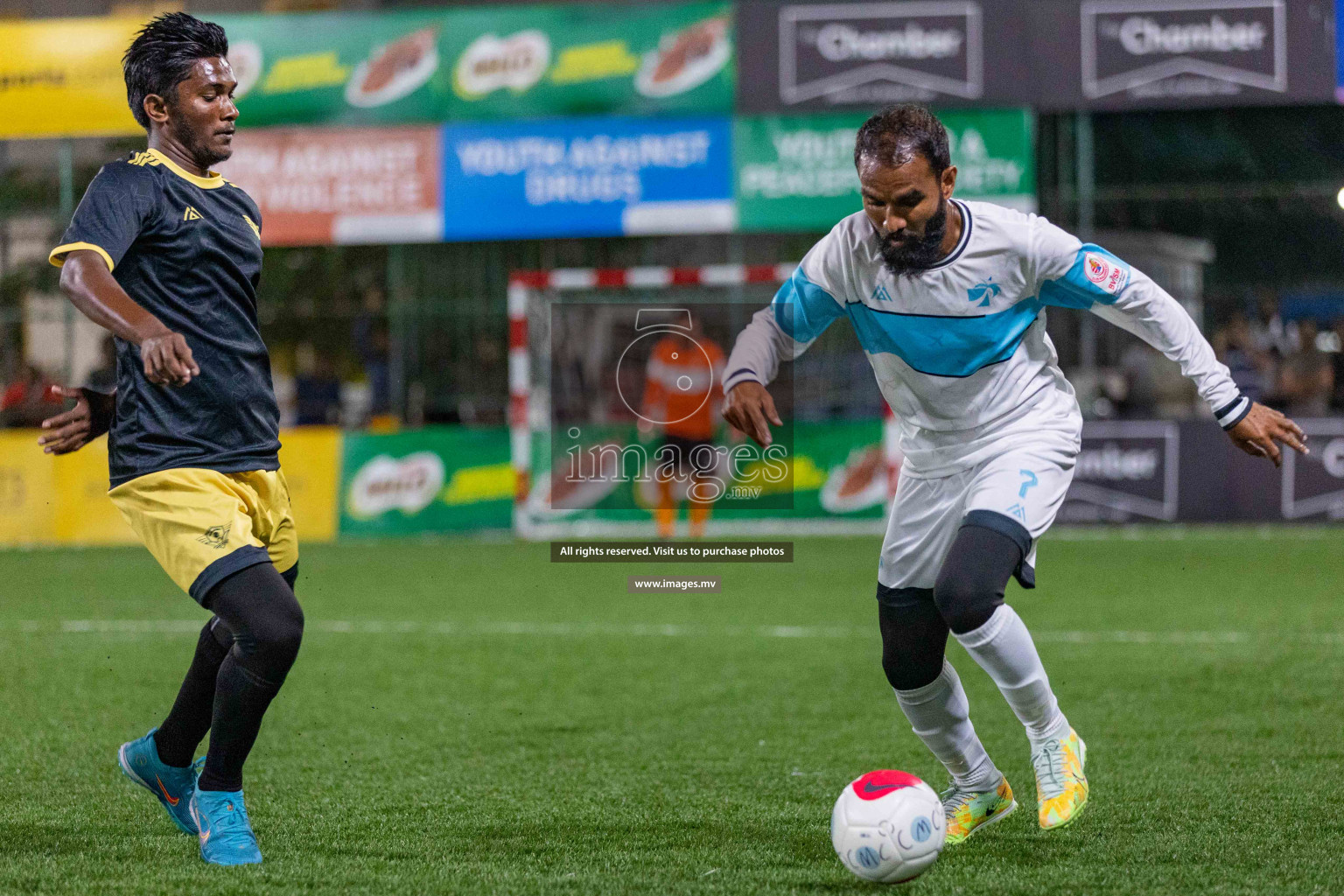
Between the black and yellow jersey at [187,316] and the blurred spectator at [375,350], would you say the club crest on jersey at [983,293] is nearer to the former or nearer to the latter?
the black and yellow jersey at [187,316]

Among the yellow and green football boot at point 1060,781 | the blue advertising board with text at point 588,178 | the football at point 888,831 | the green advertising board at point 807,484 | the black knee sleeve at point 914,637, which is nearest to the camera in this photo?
the football at point 888,831

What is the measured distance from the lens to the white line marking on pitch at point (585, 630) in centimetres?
854

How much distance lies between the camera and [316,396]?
664 inches

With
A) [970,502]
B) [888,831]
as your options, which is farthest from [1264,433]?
[888,831]

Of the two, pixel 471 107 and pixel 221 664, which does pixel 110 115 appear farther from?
pixel 221 664

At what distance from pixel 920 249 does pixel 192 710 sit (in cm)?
233

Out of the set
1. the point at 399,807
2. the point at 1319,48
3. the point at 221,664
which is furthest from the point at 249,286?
the point at 1319,48

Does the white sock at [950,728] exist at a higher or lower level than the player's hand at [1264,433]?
lower

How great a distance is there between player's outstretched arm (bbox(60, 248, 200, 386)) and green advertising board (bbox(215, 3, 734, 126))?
13.0m

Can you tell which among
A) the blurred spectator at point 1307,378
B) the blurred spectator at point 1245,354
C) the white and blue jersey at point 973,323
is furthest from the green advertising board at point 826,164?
the white and blue jersey at point 973,323

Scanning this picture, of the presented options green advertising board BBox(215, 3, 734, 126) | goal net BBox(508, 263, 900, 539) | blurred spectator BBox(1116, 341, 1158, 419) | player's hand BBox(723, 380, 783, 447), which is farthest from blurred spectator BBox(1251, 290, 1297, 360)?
player's hand BBox(723, 380, 783, 447)

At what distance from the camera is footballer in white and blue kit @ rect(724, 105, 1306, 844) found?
4.07 m

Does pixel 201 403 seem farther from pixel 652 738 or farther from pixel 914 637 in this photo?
pixel 652 738

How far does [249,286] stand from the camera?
13.7 ft
